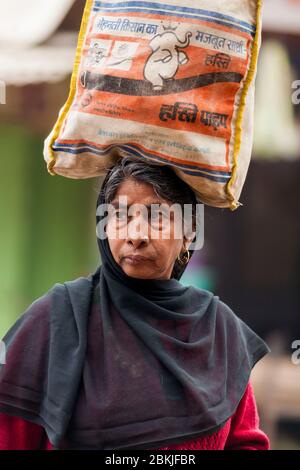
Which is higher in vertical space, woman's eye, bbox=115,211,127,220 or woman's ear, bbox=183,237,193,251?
woman's eye, bbox=115,211,127,220

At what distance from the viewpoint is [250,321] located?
965 cm

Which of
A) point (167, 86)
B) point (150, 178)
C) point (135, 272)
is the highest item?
point (167, 86)

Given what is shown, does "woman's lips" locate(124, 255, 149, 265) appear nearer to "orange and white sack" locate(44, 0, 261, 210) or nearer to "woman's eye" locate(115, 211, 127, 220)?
"woman's eye" locate(115, 211, 127, 220)

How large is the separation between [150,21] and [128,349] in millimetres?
839

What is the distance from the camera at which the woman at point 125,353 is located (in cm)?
221

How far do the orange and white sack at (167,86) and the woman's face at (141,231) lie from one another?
10 cm

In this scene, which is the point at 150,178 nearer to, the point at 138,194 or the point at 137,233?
the point at 138,194

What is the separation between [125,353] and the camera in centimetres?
226

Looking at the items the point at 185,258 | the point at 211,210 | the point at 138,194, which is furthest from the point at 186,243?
the point at 211,210

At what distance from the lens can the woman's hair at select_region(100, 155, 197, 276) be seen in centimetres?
230

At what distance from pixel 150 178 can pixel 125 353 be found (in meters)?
0.45

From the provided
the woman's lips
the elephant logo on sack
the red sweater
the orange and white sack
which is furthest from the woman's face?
the red sweater

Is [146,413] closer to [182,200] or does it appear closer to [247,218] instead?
[182,200]

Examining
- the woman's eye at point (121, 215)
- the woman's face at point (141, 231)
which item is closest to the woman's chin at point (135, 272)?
the woman's face at point (141, 231)
